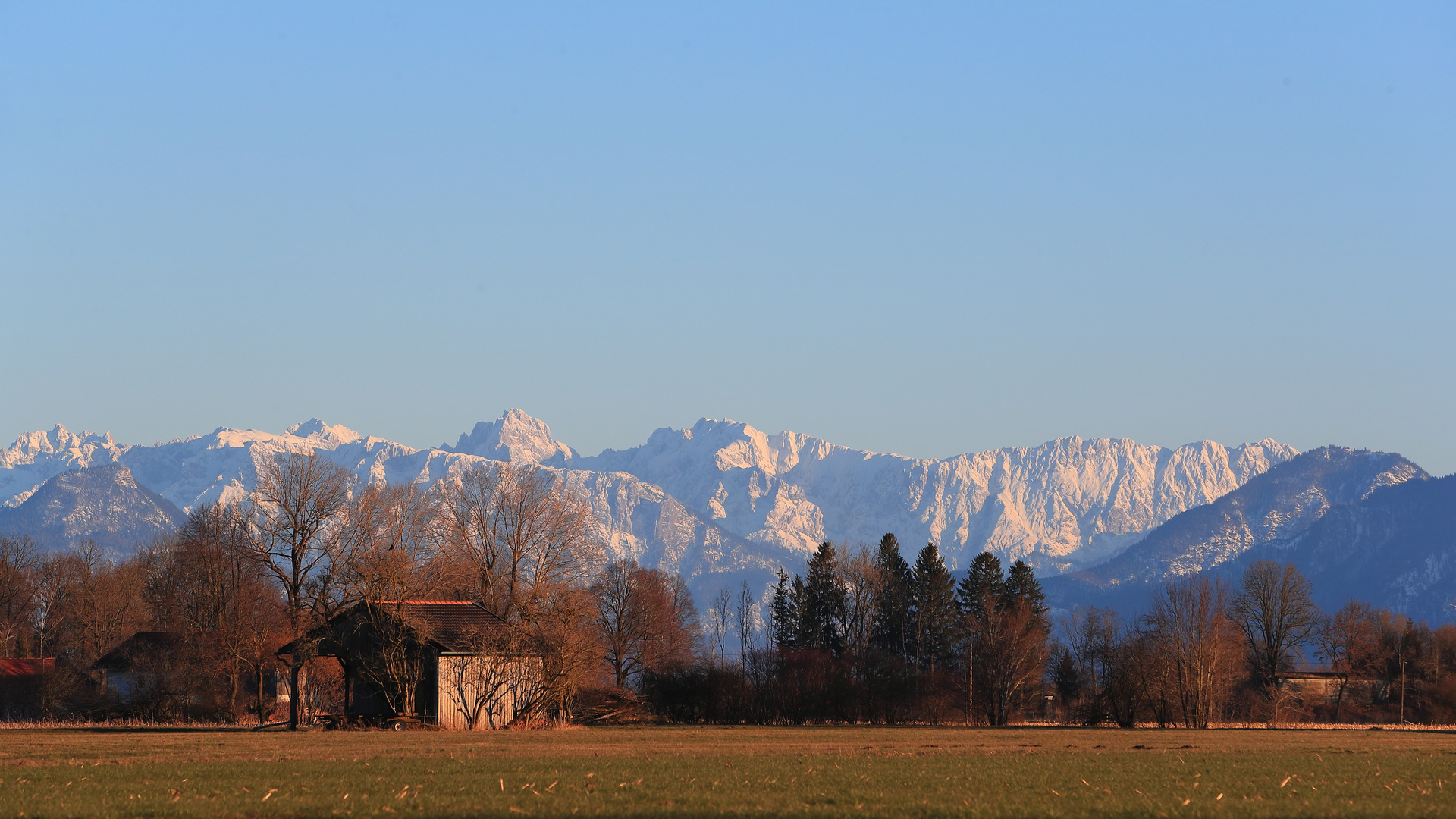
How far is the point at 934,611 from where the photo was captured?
10969cm

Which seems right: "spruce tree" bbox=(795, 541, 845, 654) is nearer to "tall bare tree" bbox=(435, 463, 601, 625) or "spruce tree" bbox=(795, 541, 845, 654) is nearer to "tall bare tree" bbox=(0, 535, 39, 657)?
"tall bare tree" bbox=(435, 463, 601, 625)

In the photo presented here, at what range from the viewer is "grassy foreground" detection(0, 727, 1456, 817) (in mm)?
23391

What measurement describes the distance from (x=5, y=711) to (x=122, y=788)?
5517 cm

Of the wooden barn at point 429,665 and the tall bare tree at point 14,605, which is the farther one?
the tall bare tree at point 14,605

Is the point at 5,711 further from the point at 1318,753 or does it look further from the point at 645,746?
the point at 1318,753

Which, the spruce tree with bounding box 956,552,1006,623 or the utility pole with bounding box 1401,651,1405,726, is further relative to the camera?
the spruce tree with bounding box 956,552,1006,623

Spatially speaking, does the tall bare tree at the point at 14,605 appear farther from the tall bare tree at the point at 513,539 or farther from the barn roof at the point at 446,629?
the barn roof at the point at 446,629

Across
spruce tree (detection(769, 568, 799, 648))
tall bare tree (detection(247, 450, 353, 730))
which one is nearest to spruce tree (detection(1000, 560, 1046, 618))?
spruce tree (detection(769, 568, 799, 648))

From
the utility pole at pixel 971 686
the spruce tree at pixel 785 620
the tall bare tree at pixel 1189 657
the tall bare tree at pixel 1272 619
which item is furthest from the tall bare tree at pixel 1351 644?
the spruce tree at pixel 785 620

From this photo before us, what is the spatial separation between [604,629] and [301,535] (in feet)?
104

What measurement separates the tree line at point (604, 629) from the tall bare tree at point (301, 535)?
162 millimetres

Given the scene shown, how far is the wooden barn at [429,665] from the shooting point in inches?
2231

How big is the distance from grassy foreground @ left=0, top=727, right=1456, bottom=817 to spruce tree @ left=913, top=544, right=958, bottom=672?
58307 millimetres

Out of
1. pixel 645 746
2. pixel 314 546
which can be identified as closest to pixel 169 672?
pixel 314 546
